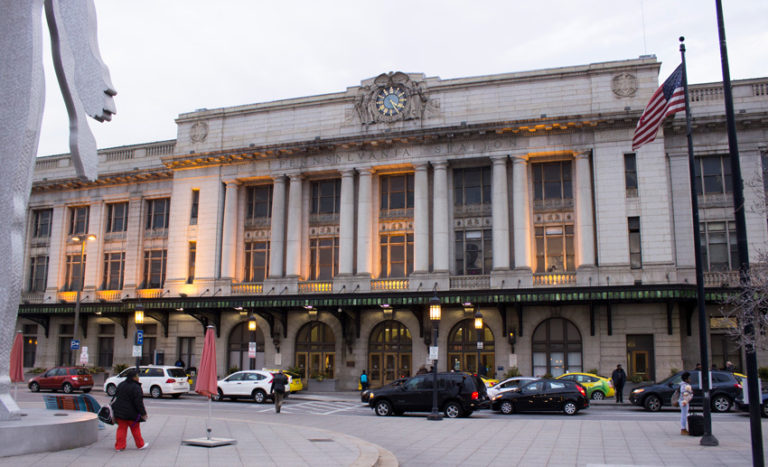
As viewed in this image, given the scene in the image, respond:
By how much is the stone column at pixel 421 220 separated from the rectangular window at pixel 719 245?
50.3 ft

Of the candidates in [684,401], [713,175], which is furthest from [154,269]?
[684,401]

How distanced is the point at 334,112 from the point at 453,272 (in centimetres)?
1309

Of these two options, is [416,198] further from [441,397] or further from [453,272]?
[441,397]

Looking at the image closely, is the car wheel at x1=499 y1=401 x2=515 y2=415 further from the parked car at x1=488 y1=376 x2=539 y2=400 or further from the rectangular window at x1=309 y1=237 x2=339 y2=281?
the rectangular window at x1=309 y1=237 x2=339 y2=281

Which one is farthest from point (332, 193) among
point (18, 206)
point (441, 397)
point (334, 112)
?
point (18, 206)

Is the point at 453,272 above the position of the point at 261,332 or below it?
above

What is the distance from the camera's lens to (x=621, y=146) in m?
38.2

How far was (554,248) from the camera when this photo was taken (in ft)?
129

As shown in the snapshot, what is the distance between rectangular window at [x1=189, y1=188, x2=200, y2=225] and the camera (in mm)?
46281

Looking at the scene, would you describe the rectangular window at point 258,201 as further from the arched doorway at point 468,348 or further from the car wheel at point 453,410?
the car wheel at point 453,410

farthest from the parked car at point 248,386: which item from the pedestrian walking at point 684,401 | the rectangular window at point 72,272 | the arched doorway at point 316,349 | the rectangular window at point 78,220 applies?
the rectangular window at point 78,220

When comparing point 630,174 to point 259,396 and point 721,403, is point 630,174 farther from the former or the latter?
point 259,396

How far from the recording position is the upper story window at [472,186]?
41.3m

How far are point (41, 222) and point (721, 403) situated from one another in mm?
49428
